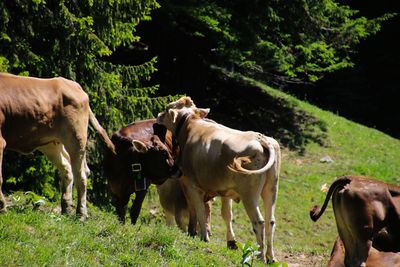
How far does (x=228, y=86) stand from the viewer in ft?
79.5

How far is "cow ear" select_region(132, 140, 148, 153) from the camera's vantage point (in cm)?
1042

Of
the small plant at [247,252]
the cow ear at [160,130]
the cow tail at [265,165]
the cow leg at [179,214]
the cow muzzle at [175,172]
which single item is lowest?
the cow leg at [179,214]

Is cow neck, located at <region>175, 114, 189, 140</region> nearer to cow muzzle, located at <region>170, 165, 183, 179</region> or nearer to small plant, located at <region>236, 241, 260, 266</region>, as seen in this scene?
cow muzzle, located at <region>170, 165, 183, 179</region>

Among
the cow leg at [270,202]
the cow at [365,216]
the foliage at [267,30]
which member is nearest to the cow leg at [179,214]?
the cow leg at [270,202]

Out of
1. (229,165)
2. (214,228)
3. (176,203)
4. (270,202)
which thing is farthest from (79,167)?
(214,228)

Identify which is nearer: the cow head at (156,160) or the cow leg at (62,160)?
the cow leg at (62,160)

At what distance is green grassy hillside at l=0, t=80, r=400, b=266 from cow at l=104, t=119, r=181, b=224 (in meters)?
0.39

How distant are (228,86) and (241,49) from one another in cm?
418

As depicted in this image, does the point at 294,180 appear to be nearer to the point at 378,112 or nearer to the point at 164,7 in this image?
the point at 164,7

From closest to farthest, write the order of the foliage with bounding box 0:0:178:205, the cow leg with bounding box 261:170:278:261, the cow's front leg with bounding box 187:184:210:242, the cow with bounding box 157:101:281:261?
the cow with bounding box 157:101:281:261
the cow leg with bounding box 261:170:278:261
the cow's front leg with bounding box 187:184:210:242
the foliage with bounding box 0:0:178:205

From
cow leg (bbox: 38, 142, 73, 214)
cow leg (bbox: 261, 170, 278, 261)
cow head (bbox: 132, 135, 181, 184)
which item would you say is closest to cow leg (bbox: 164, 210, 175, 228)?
cow head (bbox: 132, 135, 181, 184)

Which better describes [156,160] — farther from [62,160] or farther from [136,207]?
[62,160]

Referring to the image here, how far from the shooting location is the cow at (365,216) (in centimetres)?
890

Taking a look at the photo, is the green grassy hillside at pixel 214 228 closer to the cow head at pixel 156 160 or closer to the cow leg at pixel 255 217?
the cow leg at pixel 255 217
